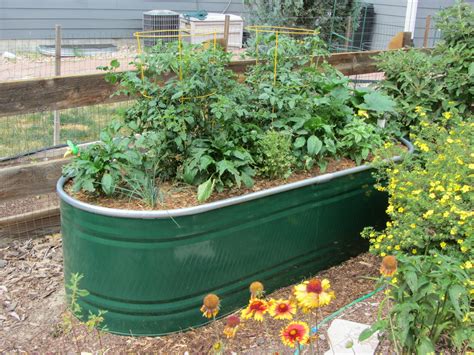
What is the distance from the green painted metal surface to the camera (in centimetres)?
276

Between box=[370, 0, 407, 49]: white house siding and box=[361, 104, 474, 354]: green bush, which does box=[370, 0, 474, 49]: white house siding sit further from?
box=[361, 104, 474, 354]: green bush

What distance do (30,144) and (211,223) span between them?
9.53 feet

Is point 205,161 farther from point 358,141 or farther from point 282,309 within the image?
point 282,309

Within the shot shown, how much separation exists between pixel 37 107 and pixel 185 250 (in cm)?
142

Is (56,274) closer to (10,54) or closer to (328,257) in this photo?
(328,257)

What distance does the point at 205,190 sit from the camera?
2934mm

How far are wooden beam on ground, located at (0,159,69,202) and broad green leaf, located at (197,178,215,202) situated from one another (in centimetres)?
124

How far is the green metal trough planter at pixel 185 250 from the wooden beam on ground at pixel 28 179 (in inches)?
23.9

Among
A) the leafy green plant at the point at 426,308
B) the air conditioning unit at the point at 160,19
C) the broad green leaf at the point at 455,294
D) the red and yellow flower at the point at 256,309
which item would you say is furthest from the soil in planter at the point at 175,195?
the air conditioning unit at the point at 160,19

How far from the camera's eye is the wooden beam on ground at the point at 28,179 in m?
3.48

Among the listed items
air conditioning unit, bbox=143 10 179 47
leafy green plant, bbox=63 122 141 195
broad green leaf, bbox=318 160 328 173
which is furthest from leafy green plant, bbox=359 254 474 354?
air conditioning unit, bbox=143 10 179 47

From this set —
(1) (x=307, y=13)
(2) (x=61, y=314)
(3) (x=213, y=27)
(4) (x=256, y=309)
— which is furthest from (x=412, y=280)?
(3) (x=213, y=27)

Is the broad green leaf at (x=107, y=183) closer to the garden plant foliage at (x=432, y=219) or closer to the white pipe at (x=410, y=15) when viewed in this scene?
the garden plant foliage at (x=432, y=219)

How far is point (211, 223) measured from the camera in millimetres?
2861
